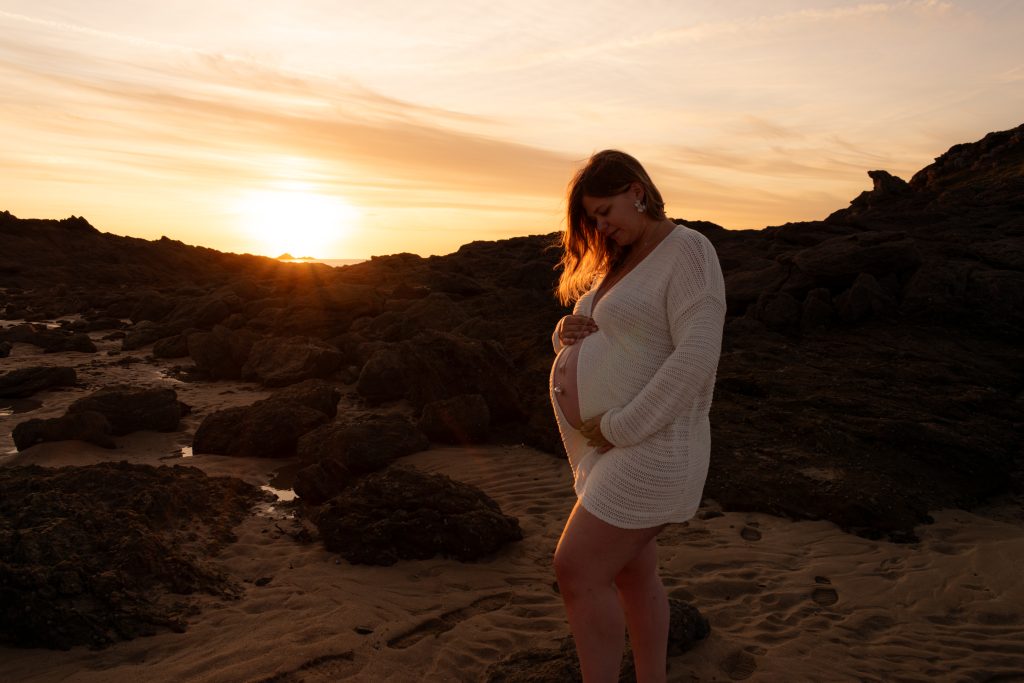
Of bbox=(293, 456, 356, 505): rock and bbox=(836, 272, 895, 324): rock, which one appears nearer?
bbox=(293, 456, 356, 505): rock

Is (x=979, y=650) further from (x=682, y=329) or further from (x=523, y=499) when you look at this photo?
(x=523, y=499)

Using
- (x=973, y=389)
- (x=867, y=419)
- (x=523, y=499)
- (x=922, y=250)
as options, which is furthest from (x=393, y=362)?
(x=922, y=250)

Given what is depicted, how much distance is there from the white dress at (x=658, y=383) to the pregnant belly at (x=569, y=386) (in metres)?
0.13

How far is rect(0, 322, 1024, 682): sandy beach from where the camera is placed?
414 centimetres

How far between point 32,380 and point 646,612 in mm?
13763

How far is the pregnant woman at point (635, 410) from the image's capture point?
8.00 feet

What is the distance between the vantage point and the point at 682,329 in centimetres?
245

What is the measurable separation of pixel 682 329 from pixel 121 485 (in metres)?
5.85

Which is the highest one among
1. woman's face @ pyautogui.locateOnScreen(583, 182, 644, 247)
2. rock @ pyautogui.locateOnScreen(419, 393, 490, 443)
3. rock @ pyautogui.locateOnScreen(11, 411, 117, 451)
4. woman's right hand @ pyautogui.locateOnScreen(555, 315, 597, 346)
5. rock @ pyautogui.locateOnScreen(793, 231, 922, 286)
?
rock @ pyautogui.locateOnScreen(793, 231, 922, 286)

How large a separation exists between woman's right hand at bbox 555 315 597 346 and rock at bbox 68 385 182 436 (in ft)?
30.3

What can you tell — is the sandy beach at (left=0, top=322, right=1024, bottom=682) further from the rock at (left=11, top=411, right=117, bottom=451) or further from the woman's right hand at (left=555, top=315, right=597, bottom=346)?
the rock at (left=11, top=411, right=117, bottom=451)

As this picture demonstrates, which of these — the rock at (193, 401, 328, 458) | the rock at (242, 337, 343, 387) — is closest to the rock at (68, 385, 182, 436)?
the rock at (193, 401, 328, 458)

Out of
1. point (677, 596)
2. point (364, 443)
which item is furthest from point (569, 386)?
point (364, 443)

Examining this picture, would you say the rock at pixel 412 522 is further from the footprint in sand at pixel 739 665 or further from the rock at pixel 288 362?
the rock at pixel 288 362
